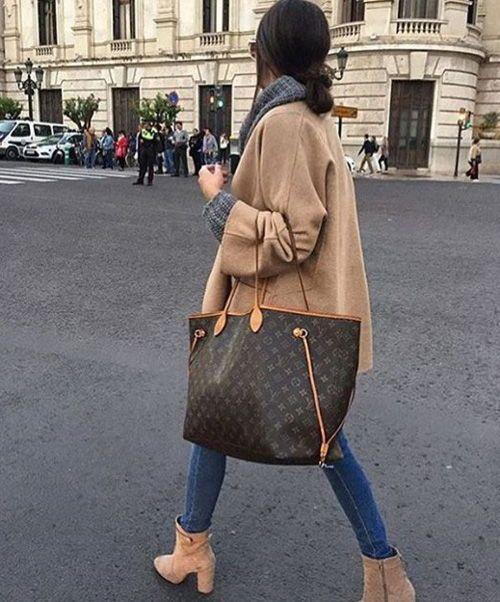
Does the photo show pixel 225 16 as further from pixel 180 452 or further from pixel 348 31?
pixel 180 452

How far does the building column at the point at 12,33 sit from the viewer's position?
135ft

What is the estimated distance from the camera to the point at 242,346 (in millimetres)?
1841

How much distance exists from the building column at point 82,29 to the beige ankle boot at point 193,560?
39.5 meters

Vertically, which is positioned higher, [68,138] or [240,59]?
[240,59]

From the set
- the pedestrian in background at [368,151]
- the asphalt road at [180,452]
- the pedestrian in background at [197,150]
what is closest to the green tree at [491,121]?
the pedestrian in background at [368,151]

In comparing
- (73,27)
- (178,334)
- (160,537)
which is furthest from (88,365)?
(73,27)

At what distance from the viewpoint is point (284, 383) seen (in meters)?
1.81

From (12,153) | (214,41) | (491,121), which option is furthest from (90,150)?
(491,121)

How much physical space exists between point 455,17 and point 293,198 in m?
30.5

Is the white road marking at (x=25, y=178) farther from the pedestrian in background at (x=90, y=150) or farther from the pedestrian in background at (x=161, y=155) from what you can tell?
the pedestrian in background at (x=90, y=150)

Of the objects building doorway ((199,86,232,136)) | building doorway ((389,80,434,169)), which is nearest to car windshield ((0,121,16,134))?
building doorway ((199,86,232,136))

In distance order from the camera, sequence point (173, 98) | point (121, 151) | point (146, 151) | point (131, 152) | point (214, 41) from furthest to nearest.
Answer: point (214, 41) < point (173, 98) < point (131, 152) < point (121, 151) < point (146, 151)

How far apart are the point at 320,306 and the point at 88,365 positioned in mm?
2764

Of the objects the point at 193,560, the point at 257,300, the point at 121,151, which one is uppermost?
the point at 257,300
